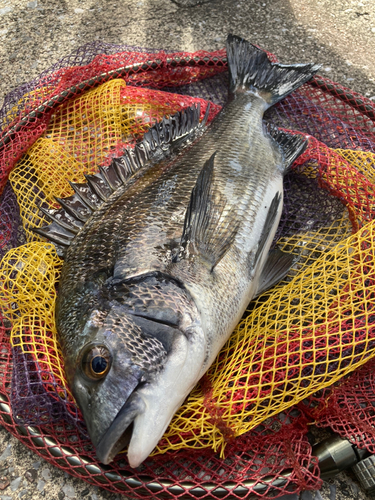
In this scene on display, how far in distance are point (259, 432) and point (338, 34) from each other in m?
4.16

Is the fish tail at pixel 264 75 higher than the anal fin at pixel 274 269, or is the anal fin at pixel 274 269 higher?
the fish tail at pixel 264 75

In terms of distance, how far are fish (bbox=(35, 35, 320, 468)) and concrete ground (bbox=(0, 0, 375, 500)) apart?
1.70 m

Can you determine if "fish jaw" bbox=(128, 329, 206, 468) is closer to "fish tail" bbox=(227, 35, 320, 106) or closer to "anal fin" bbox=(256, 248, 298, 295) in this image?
"anal fin" bbox=(256, 248, 298, 295)

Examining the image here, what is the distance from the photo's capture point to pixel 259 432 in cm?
197

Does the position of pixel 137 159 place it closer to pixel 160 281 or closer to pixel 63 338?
pixel 160 281

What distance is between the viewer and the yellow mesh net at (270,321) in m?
1.80

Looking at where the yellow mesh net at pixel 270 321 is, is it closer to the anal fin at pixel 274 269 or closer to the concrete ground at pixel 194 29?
the anal fin at pixel 274 269

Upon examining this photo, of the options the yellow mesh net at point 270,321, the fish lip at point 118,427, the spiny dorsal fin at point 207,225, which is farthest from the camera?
the spiny dorsal fin at point 207,225

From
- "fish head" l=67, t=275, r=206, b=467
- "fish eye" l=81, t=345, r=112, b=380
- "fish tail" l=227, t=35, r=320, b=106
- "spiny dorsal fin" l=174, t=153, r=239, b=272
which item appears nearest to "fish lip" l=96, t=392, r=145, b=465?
"fish head" l=67, t=275, r=206, b=467

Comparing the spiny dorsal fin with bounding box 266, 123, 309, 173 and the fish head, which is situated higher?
the spiny dorsal fin with bounding box 266, 123, 309, 173

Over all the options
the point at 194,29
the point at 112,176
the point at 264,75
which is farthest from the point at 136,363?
the point at 194,29

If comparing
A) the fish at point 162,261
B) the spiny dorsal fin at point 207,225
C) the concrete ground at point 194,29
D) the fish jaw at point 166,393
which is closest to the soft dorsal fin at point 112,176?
the fish at point 162,261

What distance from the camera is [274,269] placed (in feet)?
7.59

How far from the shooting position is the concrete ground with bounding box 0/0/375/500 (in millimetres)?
3887
